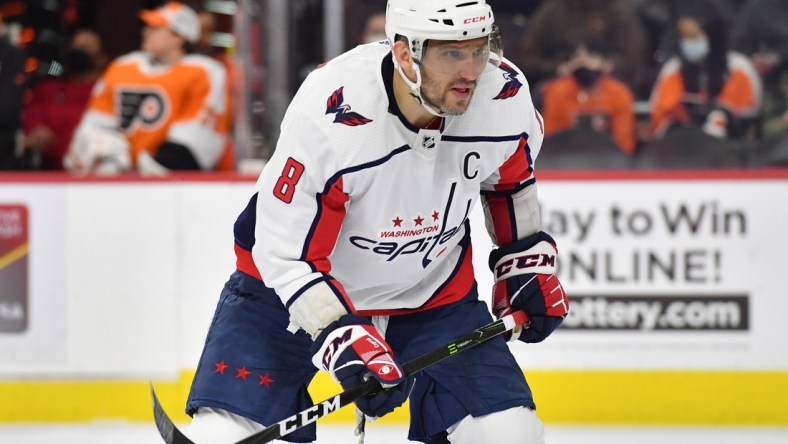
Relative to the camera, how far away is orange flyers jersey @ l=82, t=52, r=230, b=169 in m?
4.16

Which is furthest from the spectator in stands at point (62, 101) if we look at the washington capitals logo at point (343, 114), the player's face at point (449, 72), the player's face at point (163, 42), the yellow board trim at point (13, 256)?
the player's face at point (449, 72)

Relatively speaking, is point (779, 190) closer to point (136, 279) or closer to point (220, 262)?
point (220, 262)

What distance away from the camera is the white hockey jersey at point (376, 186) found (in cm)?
217

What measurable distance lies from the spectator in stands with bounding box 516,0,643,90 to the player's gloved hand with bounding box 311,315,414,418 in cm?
199

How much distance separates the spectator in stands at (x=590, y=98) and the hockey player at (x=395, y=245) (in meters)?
1.54

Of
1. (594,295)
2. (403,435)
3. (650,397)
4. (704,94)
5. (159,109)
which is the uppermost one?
(704,94)

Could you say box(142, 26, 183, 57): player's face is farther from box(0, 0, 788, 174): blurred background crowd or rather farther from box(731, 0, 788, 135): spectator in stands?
box(731, 0, 788, 135): spectator in stands

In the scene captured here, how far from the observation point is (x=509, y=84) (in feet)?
7.60

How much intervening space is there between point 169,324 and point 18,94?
100 centimetres

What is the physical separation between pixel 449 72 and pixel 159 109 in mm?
2275

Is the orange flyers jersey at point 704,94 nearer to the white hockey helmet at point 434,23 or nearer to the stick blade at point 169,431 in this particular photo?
the white hockey helmet at point 434,23

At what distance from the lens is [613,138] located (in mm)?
4000

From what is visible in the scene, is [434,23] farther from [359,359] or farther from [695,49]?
[695,49]

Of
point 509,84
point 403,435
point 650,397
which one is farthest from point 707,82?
point 509,84
